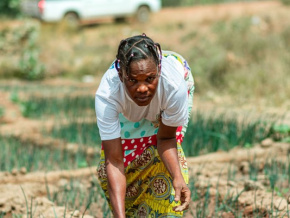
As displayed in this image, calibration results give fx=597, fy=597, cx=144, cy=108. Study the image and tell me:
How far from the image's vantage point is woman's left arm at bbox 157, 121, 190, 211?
281 centimetres

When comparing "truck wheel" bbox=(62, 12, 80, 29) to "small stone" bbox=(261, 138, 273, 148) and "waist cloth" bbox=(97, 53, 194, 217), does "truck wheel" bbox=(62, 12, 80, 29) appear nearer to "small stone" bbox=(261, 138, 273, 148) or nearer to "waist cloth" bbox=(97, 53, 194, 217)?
"small stone" bbox=(261, 138, 273, 148)

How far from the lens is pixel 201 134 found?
545 cm

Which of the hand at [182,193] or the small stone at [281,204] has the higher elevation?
the hand at [182,193]

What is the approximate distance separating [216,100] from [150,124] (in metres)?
6.06

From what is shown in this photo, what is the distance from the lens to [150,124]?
10.3 ft

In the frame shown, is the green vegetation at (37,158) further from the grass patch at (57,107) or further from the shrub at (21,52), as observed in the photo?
the shrub at (21,52)

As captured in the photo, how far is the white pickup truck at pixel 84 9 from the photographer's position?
19078mm

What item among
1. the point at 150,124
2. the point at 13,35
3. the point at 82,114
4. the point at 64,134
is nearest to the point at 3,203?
the point at 150,124

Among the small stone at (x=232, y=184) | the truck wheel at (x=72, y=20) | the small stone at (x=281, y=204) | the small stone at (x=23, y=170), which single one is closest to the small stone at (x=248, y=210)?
the small stone at (x=281, y=204)

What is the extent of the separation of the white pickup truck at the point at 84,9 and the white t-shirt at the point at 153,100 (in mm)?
16239

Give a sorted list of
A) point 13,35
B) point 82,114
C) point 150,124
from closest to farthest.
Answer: point 150,124 → point 82,114 → point 13,35

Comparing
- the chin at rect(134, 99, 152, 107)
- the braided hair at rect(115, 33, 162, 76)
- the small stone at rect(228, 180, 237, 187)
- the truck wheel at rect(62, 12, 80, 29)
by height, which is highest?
the truck wheel at rect(62, 12, 80, 29)

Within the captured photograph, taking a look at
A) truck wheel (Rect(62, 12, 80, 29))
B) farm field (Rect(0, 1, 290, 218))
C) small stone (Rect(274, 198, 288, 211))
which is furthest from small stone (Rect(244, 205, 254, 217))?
truck wheel (Rect(62, 12, 80, 29))

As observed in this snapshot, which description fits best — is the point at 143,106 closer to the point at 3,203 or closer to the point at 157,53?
the point at 157,53
